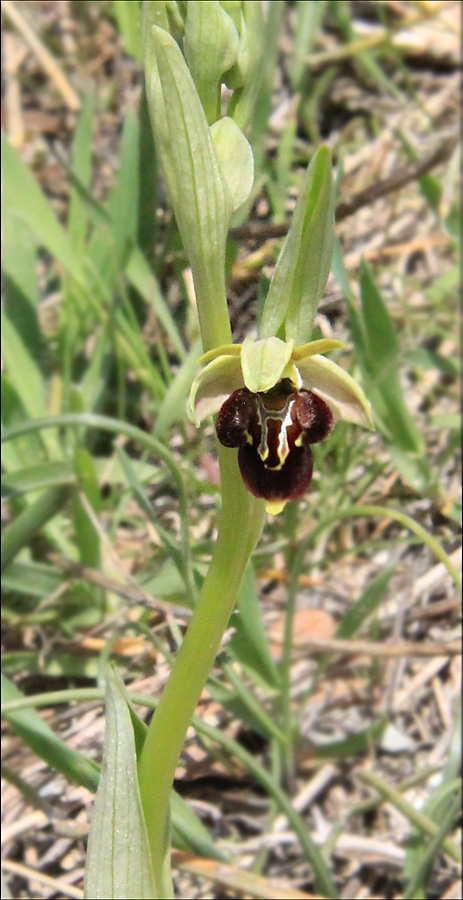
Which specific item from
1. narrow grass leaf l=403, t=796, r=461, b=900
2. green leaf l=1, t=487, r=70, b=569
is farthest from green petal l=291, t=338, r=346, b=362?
narrow grass leaf l=403, t=796, r=461, b=900

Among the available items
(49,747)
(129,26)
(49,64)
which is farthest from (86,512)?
(49,64)

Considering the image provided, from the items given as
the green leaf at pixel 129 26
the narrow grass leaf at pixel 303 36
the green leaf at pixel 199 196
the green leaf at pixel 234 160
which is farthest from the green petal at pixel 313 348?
the narrow grass leaf at pixel 303 36

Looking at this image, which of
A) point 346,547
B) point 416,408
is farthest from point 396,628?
point 416,408

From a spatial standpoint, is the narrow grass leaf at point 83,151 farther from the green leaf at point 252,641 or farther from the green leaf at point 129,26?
the green leaf at point 252,641

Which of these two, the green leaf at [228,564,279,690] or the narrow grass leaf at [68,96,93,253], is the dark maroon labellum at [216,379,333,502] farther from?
the narrow grass leaf at [68,96,93,253]

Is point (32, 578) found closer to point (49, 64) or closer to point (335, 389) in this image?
point (335, 389)
